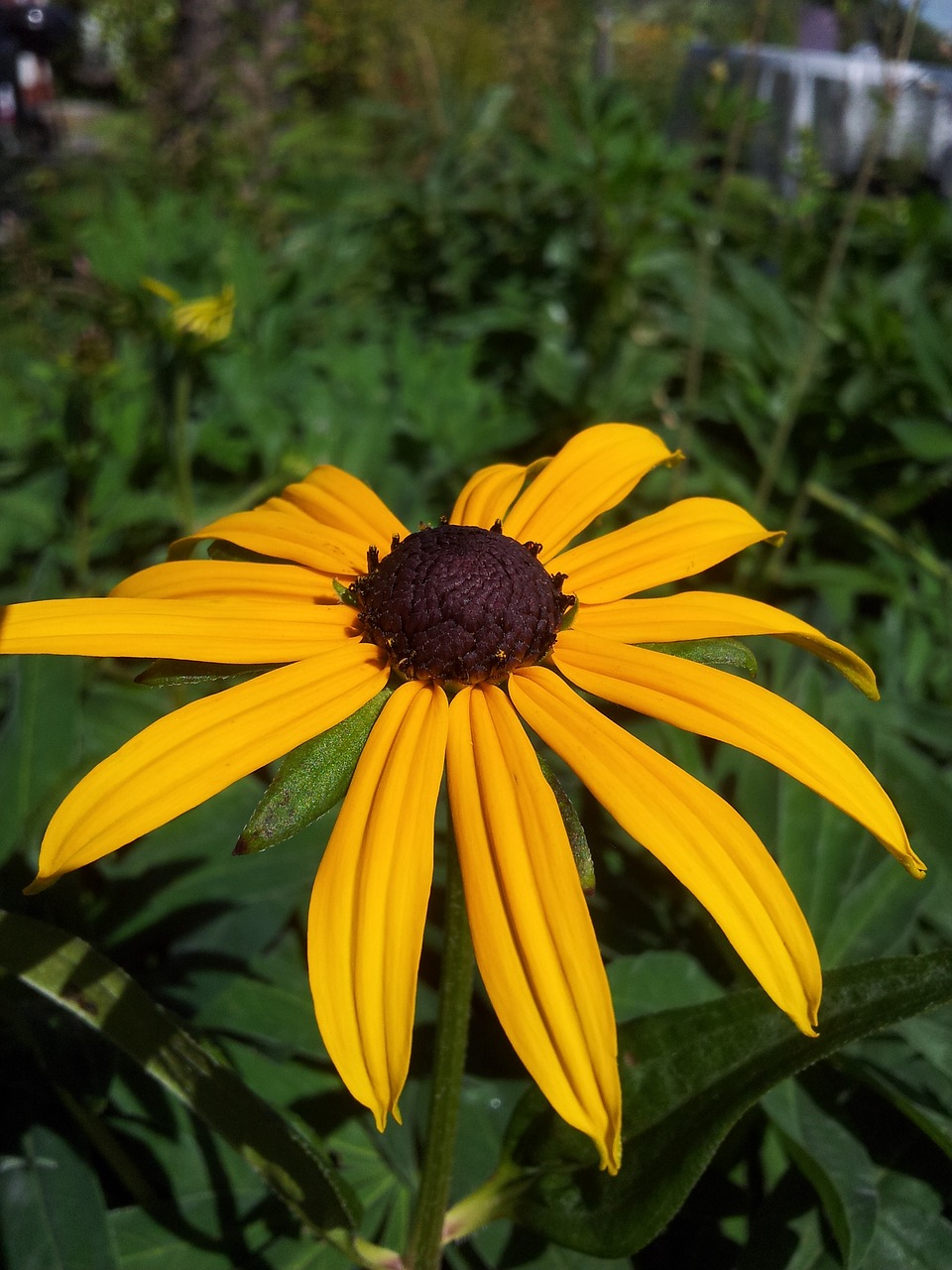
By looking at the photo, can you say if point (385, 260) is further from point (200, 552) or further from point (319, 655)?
point (319, 655)

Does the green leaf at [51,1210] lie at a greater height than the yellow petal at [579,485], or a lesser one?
lesser

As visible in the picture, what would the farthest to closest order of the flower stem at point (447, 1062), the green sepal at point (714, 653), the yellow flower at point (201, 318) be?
the yellow flower at point (201, 318), the green sepal at point (714, 653), the flower stem at point (447, 1062)

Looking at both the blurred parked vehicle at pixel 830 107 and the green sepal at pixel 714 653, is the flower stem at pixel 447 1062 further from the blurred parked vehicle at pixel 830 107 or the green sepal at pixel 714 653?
the blurred parked vehicle at pixel 830 107

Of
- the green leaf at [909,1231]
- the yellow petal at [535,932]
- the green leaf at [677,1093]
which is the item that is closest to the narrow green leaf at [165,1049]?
the green leaf at [677,1093]

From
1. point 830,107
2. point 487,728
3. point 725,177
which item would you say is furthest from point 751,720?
point 830,107

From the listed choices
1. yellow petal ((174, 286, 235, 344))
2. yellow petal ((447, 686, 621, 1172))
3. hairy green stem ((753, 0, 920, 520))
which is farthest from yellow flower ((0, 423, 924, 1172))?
hairy green stem ((753, 0, 920, 520))

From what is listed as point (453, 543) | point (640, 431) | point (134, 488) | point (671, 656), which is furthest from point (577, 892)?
point (134, 488)
